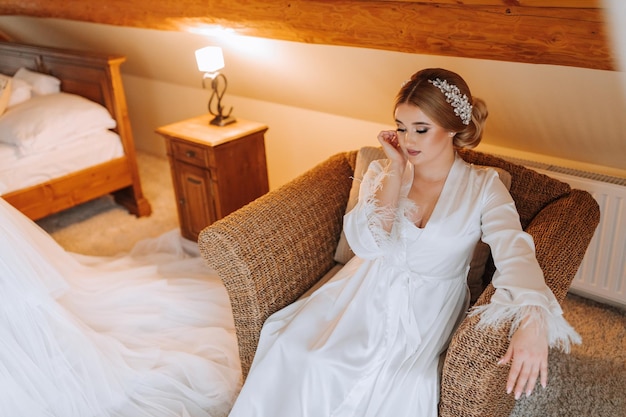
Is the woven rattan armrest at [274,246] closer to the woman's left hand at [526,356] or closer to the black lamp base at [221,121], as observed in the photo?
the woman's left hand at [526,356]

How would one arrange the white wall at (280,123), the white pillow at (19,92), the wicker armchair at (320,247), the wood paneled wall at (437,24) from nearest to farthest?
the wicker armchair at (320,247) < the wood paneled wall at (437,24) < the white wall at (280,123) < the white pillow at (19,92)

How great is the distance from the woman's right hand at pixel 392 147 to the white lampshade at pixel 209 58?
115 centimetres

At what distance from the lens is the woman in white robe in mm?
1603

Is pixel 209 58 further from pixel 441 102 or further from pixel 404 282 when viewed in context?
pixel 404 282

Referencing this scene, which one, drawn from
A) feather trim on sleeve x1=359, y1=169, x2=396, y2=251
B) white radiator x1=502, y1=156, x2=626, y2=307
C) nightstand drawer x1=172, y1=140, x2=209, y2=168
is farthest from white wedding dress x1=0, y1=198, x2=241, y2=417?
white radiator x1=502, y1=156, x2=626, y2=307

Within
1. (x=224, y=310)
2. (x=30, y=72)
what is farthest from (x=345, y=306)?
(x=30, y=72)

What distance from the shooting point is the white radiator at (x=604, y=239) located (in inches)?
88.7

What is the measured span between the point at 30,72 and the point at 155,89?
2.52 feet

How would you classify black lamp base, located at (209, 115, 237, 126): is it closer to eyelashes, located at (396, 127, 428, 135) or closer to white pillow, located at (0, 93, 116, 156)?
white pillow, located at (0, 93, 116, 156)

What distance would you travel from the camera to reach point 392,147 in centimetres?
182

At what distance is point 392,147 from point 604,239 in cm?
105

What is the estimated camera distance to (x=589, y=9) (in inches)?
62.6

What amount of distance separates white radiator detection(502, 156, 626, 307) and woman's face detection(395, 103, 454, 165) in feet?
2.54

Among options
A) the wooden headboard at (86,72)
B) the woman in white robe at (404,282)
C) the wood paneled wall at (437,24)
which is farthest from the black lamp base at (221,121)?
the woman in white robe at (404,282)
